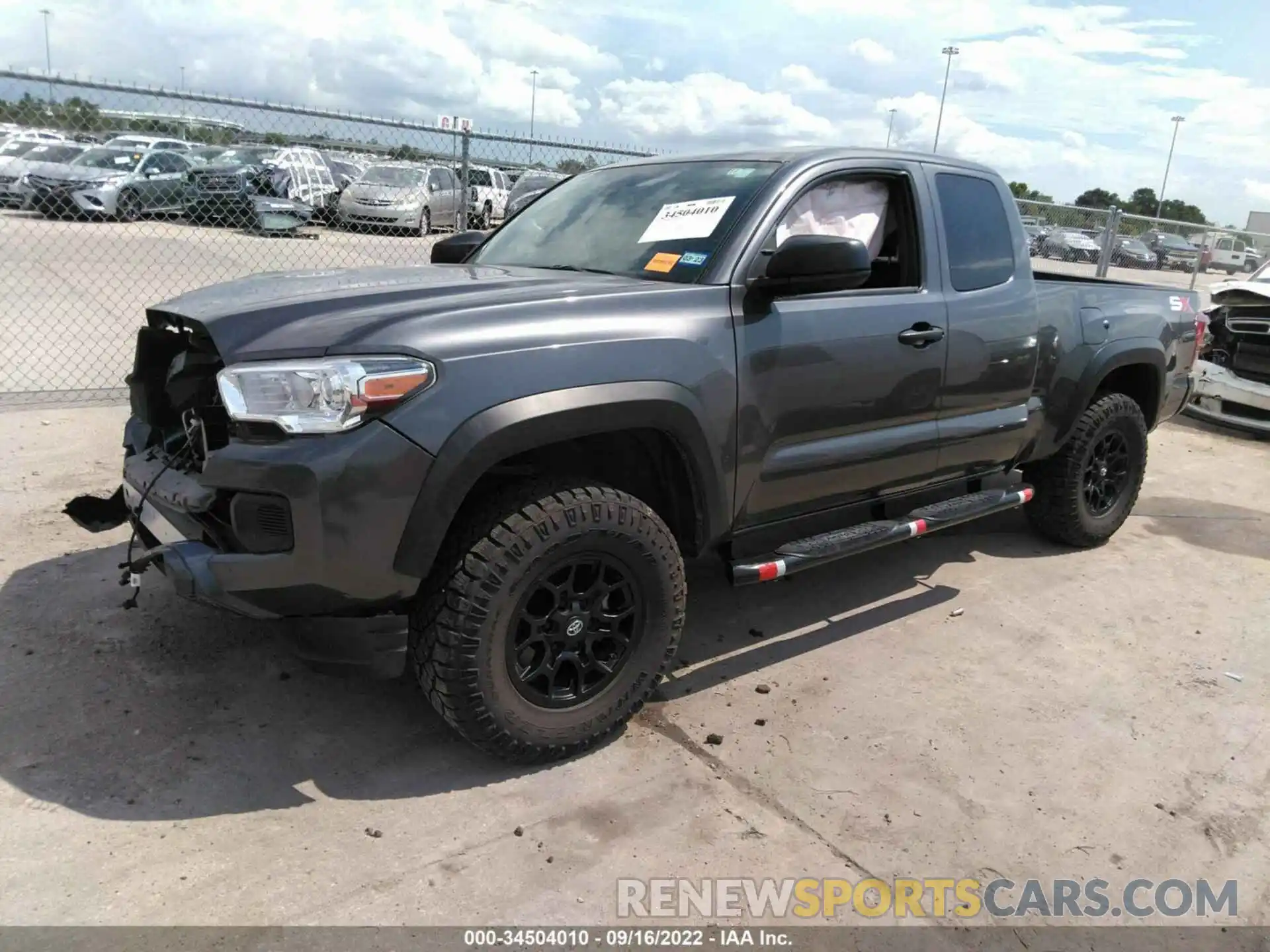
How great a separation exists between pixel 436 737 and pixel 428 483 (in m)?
1.02

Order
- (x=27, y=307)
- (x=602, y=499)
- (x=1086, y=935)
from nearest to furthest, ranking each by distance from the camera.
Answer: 1. (x=1086, y=935)
2. (x=602, y=499)
3. (x=27, y=307)

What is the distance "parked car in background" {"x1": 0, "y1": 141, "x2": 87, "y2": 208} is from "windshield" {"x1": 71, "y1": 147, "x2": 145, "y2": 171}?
20cm

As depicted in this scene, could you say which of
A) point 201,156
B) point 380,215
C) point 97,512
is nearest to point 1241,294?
→ point 97,512

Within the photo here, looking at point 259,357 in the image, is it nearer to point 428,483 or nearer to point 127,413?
point 428,483

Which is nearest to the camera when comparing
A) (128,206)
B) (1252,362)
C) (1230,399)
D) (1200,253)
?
(1230,399)

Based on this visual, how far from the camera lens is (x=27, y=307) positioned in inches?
364

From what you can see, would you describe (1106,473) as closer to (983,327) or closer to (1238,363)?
(983,327)

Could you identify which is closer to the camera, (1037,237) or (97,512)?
(97,512)

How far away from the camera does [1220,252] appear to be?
50.4 feet

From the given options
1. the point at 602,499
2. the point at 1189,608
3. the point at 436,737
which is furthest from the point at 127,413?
the point at 1189,608

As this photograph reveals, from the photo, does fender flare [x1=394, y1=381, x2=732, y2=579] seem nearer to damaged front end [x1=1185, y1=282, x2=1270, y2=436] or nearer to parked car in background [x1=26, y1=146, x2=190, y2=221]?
damaged front end [x1=1185, y1=282, x2=1270, y2=436]

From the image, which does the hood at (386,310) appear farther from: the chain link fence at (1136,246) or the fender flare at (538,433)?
the chain link fence at (1136,246)

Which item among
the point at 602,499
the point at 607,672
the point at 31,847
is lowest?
the point at 31,847

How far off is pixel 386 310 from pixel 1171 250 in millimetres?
16386
